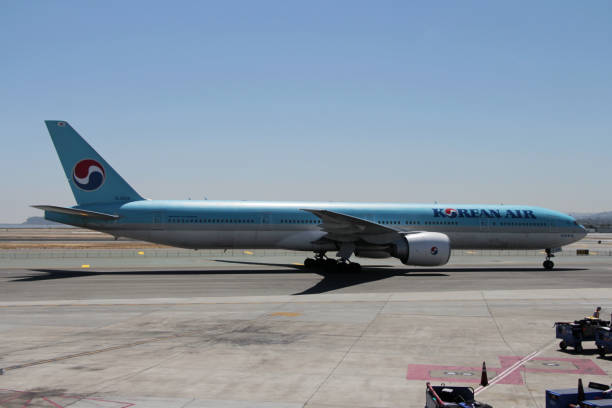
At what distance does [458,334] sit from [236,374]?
700 centimetres

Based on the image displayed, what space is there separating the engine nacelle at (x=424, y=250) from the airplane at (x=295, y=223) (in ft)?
0.18

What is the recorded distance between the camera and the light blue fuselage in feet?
113

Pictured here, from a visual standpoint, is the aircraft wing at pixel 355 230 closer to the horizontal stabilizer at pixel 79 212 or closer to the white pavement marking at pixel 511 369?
the horizontal stabilizer at pixel 79 212

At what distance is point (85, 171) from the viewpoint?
34.6 m

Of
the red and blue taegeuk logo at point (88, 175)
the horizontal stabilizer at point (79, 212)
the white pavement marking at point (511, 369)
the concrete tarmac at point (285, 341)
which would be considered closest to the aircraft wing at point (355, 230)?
the concrete tarmac at point (285, 341)

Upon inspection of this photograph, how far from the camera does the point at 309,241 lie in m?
35.7

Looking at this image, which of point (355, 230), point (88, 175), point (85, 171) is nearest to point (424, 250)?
point (355, 230)

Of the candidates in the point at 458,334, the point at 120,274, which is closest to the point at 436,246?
the point at 458,334

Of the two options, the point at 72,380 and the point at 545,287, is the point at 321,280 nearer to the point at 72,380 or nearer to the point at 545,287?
the point at 545,287

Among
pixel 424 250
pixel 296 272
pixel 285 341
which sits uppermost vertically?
pixel 424 250

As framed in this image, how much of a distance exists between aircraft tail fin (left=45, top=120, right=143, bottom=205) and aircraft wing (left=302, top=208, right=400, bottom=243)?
12.5 m

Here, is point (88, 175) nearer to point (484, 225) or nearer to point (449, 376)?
point (484, 225)

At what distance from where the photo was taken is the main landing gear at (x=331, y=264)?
33.9m

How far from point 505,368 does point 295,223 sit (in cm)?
2474
